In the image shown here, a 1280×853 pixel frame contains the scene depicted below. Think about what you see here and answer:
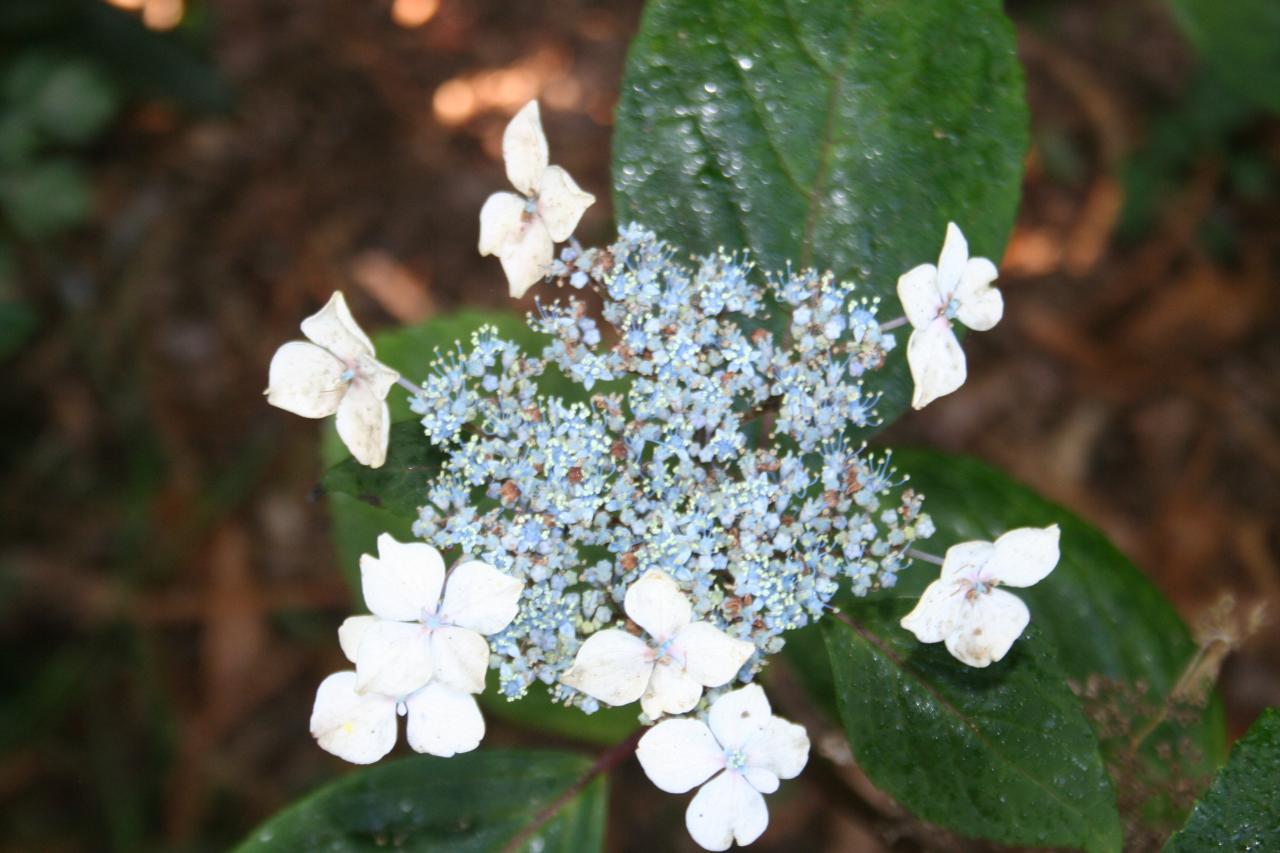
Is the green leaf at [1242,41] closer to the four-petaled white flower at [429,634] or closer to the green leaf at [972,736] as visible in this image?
the green leaf at [972,736]

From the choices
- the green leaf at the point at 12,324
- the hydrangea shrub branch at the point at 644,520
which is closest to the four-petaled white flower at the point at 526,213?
the hydrangea shrub branch at the point at 644,520

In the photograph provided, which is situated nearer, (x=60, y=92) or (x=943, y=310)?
(x=943, y=310)

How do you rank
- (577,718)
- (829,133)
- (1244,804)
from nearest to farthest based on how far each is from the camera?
(1244,804), (829,133), (577,718)

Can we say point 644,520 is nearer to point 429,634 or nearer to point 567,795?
point 429,634

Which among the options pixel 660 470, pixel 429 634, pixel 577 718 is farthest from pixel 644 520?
pixel 577 718

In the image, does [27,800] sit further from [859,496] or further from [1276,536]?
[1276,536]

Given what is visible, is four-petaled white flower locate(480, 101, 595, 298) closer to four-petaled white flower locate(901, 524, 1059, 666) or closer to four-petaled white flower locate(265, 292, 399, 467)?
four-petaled white flower locate(265, 292, 399, 467)

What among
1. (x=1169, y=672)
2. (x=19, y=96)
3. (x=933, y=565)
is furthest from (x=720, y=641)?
(x=19, y=96)
